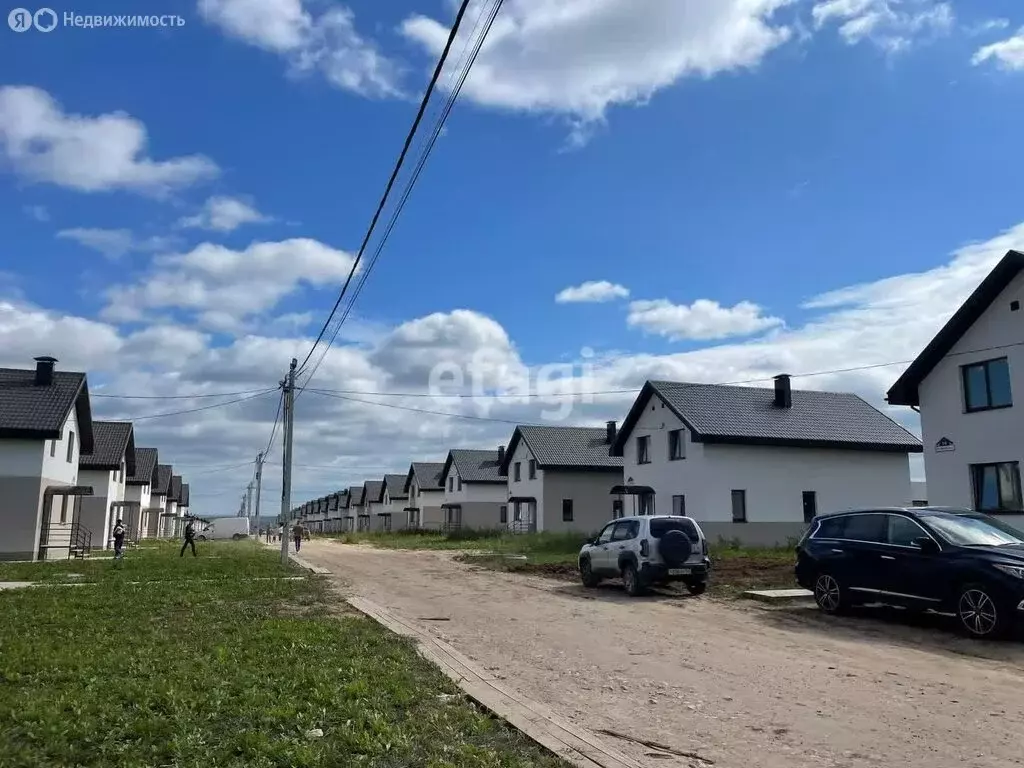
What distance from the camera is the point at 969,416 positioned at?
20859 mm

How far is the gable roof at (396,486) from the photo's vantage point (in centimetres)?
8581

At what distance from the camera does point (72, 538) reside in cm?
3375

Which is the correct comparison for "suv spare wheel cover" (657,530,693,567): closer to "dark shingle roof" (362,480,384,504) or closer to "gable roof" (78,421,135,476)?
"gable roof" (78,421,135,476)

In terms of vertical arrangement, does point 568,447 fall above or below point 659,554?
above

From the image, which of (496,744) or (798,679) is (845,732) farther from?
(496,744)

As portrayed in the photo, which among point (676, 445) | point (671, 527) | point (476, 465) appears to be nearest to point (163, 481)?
point (476, 465)

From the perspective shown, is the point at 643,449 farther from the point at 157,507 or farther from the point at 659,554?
the point at 157,507

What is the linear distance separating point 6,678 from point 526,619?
25.4 feet

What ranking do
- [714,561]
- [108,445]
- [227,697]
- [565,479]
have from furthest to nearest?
[565,479], [108,445], [714,561], [227,697]

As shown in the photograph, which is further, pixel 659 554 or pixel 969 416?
pixel 969 416

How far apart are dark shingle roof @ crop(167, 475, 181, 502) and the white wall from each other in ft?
224

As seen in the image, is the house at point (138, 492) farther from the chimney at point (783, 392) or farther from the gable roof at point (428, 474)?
the chimney at point (783, 392)

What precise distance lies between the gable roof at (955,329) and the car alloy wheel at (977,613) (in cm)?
1143

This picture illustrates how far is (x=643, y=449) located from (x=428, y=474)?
136 ft
